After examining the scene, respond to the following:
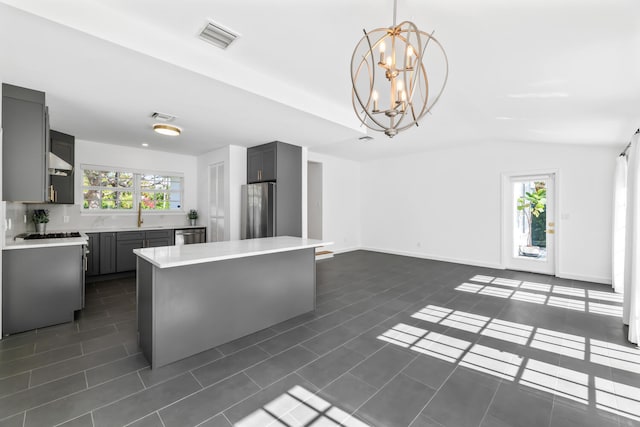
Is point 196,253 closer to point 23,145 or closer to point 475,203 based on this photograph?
point 23,145

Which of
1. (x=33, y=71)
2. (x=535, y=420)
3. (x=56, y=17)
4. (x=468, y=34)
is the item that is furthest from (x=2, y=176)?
(x=535, y=420)

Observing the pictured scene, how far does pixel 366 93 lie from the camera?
10.8 feet

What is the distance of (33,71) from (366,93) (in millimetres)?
3237

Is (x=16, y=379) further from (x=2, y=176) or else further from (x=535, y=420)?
(x=535, y=420)

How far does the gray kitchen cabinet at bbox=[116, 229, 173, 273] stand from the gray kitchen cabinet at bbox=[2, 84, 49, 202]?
7.11ft

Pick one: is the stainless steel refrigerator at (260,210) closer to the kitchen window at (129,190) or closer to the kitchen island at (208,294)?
the kitchen island at (208,294)

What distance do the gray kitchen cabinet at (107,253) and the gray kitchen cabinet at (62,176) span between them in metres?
0.78

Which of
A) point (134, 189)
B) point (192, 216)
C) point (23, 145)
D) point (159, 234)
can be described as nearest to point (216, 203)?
point (192, 216)

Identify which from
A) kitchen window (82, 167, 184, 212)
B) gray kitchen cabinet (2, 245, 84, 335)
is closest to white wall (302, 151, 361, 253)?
kitchen window (82, 167, 184, 212)

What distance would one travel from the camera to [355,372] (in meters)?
2.18

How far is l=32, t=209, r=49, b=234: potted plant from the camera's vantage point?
4.31 meters

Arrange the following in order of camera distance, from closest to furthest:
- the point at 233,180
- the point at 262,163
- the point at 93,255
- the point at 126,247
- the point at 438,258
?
the point at 93,255
the point at 126,247
the point at 262,163
the point at 233,180
the point at 438,258

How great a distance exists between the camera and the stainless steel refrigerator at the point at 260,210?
5.06 meters

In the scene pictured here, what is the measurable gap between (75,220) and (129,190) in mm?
1027
